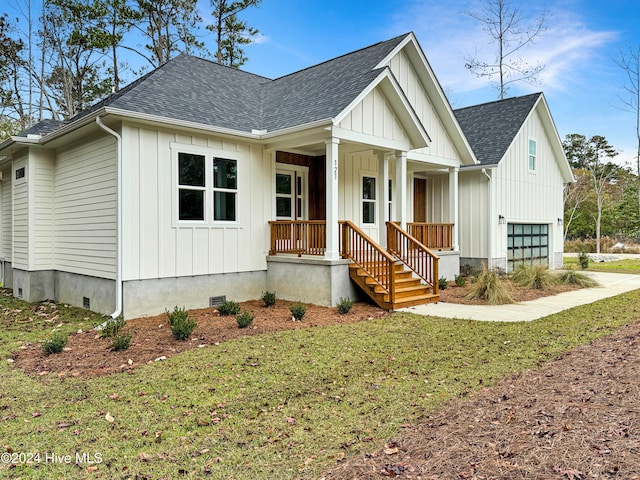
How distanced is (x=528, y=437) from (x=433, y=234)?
34.1 ft

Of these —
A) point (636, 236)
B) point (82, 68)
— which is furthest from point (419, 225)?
point (636, 236)

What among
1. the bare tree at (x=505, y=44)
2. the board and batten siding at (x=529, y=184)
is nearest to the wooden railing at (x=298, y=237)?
the board and batten siding at (x=529, y=184)

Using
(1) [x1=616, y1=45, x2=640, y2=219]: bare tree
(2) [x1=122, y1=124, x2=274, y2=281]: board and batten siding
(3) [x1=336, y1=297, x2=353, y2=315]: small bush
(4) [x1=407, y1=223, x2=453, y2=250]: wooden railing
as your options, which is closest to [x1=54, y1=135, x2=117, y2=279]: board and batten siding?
(2) [x1=122, y1=124, x2=274, y2=281]: board and batten siding

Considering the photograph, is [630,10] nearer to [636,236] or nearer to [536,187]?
[536,187]

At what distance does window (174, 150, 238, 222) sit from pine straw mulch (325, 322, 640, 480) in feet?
22.1

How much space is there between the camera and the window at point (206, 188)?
30.5 ft

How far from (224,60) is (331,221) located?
719 inches

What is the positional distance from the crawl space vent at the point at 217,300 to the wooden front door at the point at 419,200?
7915 mm

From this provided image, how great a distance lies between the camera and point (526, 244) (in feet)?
56.1

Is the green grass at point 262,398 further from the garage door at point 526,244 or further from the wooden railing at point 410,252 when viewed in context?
the garage door at point 526,244

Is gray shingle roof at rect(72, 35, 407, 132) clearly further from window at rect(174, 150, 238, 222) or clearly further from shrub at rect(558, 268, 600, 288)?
shrub at rect(558, 268, 600, 288)

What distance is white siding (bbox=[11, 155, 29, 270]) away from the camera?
11241 mm

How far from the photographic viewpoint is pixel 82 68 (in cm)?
2402

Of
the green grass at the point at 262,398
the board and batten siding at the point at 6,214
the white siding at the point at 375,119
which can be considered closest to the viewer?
the green grass at the point at 262,398
